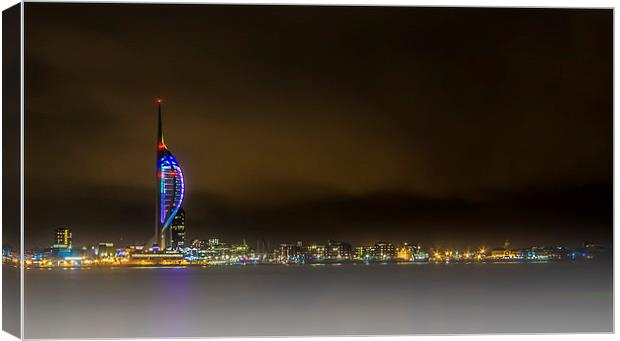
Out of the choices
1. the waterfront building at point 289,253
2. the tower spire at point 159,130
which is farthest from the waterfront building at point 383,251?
the tower spire at point 159,130

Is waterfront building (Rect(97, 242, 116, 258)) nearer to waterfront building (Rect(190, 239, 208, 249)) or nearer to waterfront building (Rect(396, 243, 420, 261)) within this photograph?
waterfront building (Rect(190, 239, 208, 249))

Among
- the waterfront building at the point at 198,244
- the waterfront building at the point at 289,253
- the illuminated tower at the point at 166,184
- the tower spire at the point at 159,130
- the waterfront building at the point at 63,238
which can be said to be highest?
the tower spire at the point at 159,130

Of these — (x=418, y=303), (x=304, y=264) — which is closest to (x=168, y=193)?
(x=304, y=264)

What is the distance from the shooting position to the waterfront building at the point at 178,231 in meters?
9.45

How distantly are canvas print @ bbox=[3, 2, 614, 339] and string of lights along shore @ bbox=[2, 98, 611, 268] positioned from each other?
0.03 metres

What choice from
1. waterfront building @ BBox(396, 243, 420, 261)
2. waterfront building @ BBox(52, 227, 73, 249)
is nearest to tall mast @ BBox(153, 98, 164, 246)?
waterfront building @ BBox(52, 227, 73, 249)

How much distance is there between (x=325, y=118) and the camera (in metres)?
9.23

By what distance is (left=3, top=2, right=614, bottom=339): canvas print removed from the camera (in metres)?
8.60

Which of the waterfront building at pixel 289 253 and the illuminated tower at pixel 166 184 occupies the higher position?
the illuminated tower at pixel 166 184

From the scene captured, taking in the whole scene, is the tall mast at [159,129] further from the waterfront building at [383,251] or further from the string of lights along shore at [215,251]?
the waterfront building at [383,251]

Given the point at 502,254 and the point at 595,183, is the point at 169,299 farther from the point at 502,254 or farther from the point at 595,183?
the point at 595,183

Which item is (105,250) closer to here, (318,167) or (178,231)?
(178,231)

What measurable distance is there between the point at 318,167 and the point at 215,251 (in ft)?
4.74

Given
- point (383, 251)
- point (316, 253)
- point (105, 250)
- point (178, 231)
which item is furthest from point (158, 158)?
point (383, 251)
